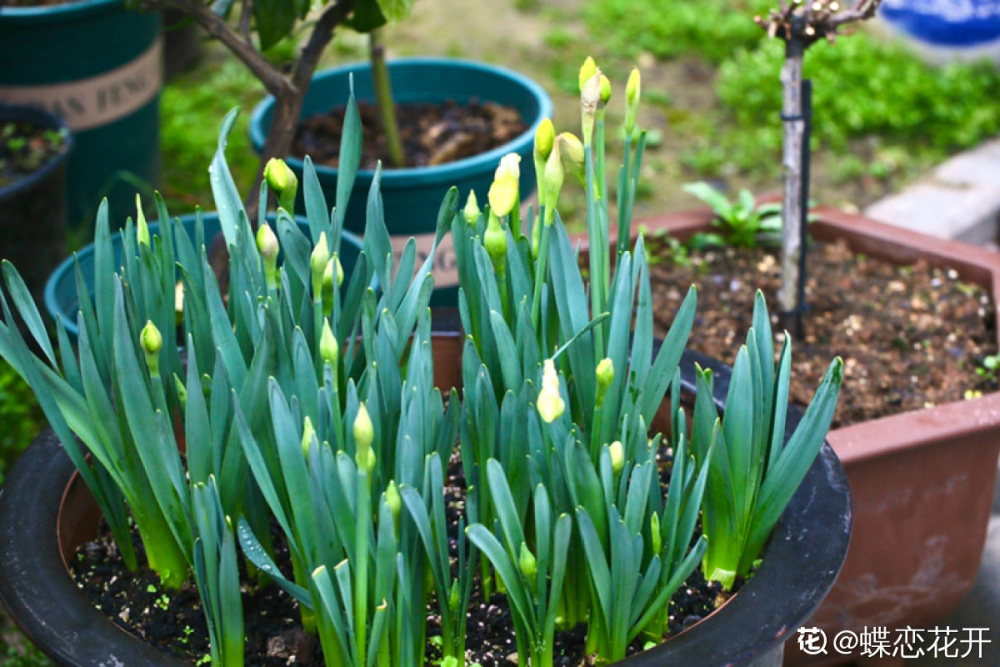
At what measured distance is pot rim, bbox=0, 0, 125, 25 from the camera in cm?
231

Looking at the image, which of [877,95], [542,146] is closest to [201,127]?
[877,95]

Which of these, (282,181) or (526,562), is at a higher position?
(282,181)

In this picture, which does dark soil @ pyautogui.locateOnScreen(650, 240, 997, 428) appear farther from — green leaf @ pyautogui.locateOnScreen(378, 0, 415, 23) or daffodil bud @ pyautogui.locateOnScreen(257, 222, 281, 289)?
daffodil bud @ pyautogui.locateOnScreen(257, 222, 281, 289)

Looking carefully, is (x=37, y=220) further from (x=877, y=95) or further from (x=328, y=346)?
(x=877, y=95)

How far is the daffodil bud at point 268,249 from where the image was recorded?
95 cm

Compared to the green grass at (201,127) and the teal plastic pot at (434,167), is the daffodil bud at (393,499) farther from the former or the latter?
the green grass at (201,127)

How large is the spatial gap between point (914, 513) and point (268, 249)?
3.13ft

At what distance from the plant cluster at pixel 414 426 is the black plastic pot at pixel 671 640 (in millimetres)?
48

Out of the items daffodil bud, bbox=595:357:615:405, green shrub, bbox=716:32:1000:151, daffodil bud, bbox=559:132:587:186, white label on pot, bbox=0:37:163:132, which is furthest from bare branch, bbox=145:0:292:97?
green shrub, bbox=716:32:1000:151

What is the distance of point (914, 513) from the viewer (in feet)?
4.76

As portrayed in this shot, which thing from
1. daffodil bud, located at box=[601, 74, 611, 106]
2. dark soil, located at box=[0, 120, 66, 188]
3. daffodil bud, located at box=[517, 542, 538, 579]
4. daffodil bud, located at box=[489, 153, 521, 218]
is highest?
daffodil bud, located at box=[601, 74, 611, 106]

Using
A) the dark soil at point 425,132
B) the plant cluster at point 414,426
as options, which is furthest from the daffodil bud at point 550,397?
the dark soil at point 425,132

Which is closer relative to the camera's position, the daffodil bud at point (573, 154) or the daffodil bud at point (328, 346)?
the daffodil bud at point (328, 346)

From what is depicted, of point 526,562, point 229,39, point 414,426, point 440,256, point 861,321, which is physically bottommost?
point 861,321
